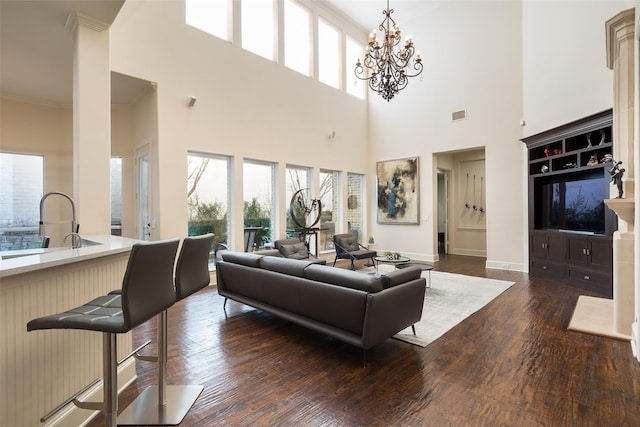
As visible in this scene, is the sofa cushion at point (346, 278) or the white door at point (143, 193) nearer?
the sofa cushion at point (346, 278)

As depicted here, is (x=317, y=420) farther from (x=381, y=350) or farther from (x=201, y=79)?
(x=201, y=79)

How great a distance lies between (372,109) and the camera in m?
9.13

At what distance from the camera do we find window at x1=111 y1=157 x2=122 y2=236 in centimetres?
586

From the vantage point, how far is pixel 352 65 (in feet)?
28.7

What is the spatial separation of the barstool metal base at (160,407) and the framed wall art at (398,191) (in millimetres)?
7009

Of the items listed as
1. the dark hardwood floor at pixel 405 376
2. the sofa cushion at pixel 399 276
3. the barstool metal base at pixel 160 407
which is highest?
the sofa cushion at pixel 399 276

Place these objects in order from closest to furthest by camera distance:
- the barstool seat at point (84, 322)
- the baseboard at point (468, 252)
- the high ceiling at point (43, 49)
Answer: the barstool seat at point (84, 322), the high ceiling at point (43, 49), the baseboard at point (468, 252)

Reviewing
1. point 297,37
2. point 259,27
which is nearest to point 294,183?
point 259,27

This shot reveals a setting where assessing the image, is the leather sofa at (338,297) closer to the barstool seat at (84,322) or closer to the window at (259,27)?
the barstool seat at (84,322)

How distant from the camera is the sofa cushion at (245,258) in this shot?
3.74 metres

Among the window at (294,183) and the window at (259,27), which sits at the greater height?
the window at (259,27)

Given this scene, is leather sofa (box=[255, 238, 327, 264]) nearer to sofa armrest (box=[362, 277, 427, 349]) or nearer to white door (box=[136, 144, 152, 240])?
white door (box=[136, 144, 152, 240])

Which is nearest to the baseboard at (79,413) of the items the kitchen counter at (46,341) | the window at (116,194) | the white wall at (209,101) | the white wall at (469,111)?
the kitchen counter at (46,341)

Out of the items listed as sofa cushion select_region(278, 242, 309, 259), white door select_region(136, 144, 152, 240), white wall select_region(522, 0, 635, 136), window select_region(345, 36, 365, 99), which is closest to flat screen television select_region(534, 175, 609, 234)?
white wall select_region(522, 0, 635, 136)
